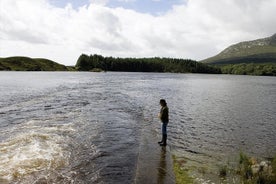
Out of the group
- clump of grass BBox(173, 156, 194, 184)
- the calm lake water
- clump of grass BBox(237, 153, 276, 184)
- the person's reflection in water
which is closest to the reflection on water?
the person's reflection in water

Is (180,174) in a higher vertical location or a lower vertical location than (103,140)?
lower

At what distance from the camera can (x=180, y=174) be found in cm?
1567

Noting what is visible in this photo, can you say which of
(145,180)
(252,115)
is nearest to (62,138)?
(145,180)

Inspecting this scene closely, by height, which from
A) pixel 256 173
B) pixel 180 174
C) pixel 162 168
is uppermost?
pixel 256 173

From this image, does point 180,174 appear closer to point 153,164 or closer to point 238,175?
point 153,164

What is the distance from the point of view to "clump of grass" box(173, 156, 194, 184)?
14756 mm

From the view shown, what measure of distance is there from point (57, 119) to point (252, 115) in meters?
26.0

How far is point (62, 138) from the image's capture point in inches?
866

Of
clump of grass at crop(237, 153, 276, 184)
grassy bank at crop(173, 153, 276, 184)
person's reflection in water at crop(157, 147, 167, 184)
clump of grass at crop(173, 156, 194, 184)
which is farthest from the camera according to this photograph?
clump of grass at crop(173, 156, 194, 184)

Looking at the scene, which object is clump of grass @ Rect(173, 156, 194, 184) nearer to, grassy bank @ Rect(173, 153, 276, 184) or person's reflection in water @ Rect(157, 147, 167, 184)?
grassy bank @ Rect(173, 153, 276, 184)

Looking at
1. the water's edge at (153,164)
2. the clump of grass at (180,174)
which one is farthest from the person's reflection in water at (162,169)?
the clump of grass at (180,174)

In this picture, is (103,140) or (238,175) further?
(103,140)

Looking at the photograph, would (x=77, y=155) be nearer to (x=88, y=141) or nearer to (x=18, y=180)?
(x=88, y=141)

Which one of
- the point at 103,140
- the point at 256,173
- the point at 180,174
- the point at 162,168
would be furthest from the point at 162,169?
the point at 103,140
